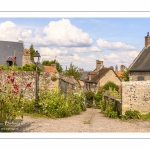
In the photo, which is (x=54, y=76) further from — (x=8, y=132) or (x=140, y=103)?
(x=8, y=132)

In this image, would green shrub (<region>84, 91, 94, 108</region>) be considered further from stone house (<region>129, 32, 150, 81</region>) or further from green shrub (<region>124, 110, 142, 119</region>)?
green shrub (<region>124, 110, 142, 119</region>)

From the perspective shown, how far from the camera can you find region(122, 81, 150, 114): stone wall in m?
14.5

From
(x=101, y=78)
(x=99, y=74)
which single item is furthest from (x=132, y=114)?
(x=99, y=74)

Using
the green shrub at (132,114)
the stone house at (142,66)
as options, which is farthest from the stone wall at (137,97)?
the stone house at (142,66)

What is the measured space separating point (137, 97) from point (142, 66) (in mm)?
13554

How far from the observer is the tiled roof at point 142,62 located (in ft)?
89.4

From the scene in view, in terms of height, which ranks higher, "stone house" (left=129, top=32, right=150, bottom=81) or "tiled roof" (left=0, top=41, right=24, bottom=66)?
"tiled roof" (left=0, top=41, right=24, bottom=66)

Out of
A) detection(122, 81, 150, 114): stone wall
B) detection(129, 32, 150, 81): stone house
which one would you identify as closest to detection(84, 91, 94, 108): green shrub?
detection(129, 32, 150, 81): stone house

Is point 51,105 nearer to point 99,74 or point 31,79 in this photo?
point 31,79

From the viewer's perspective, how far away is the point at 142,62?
28125 millimetres

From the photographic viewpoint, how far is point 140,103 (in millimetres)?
14570

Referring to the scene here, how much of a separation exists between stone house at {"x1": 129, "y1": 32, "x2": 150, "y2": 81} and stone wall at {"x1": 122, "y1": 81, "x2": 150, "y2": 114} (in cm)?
1246
